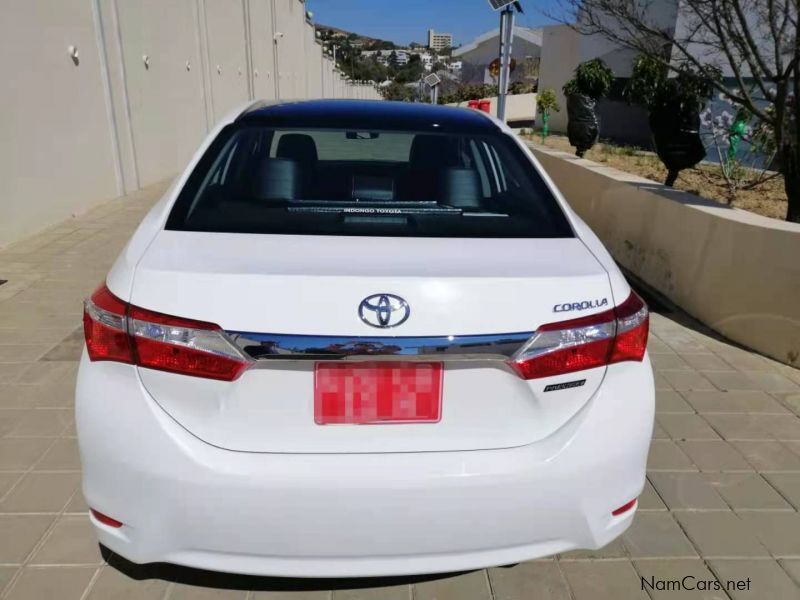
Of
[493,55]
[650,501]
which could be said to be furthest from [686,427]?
[493,55]

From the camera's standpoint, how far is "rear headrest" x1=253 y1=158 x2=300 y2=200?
7.88 feet

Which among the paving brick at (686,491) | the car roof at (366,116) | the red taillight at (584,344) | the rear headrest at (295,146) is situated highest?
the car roof at (366,116)

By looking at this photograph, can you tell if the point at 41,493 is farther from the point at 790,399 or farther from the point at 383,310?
the point at 790,399

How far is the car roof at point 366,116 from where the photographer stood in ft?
8.56

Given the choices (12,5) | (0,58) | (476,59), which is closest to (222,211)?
(0,58)

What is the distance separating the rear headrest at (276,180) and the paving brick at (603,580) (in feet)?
5.65

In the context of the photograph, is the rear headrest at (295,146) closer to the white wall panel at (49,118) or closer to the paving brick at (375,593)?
the paving brick at (375,593)

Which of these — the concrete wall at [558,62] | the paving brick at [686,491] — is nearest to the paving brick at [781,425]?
the paving brick at [686,491]

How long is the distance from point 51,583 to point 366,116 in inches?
83.3

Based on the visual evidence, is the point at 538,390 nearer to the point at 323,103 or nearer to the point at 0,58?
the point at 323,103

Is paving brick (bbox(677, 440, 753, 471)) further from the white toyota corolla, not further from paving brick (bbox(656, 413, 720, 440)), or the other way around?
the white toyota corolla

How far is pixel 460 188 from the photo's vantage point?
2496 mm

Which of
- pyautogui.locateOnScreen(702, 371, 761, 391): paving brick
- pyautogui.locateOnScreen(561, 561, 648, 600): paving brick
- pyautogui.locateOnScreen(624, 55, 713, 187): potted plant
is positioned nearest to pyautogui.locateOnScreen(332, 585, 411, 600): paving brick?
pyautogui.locateOnScreen(561, 561, 648, 600): paving brick

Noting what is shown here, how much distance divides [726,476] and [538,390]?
1.81m
